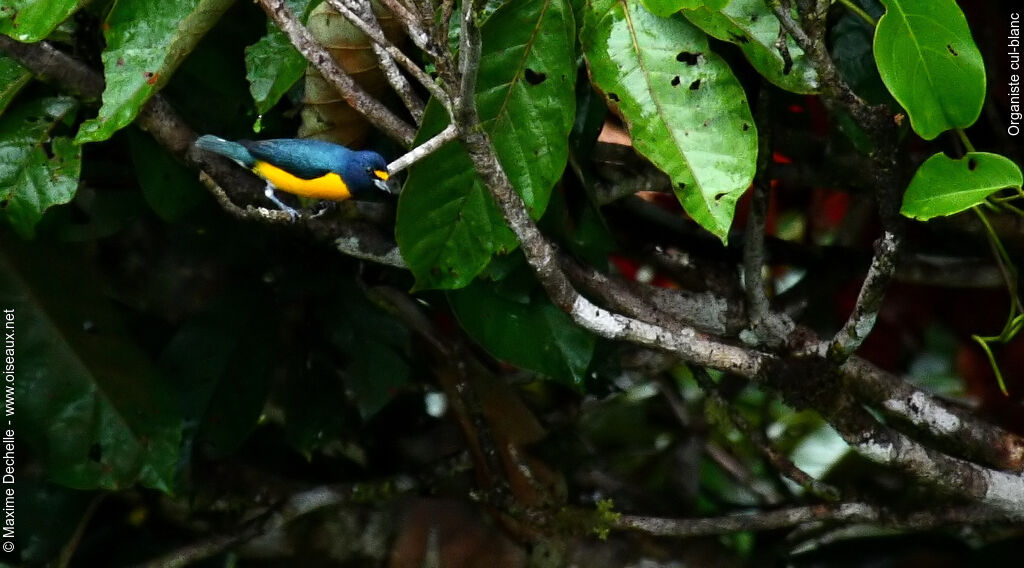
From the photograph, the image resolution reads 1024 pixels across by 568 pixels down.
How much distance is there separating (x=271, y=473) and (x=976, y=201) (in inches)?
56.2

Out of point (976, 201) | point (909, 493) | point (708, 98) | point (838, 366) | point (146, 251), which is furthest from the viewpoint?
point (146, 251)

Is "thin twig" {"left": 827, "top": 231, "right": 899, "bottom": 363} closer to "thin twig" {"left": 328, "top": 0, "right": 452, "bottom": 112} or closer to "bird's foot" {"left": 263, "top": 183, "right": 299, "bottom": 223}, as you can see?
"thin twig" {"left": 328, "top": 0, "right": 452, "bottom": 112}

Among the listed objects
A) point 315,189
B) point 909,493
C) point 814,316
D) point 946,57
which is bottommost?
point 909,493

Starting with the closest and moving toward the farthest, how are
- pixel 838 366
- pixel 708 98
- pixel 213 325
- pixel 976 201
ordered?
pixel 976 201 → pixel 708 98 → pixel 838 366 → pixel 213 325

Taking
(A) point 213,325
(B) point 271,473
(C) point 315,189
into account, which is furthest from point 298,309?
(C) point 315,189

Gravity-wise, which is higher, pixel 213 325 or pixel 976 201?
pixel 976 201

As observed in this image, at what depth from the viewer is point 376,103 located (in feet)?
3.83

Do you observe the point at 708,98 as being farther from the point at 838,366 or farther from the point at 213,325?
the point at 213,325

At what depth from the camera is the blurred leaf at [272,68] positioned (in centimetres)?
118

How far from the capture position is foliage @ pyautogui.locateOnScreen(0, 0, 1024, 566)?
113cm

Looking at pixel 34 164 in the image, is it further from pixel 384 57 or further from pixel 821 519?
pixel 821 519

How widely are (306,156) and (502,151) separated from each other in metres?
0.22

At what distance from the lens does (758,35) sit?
1.13m

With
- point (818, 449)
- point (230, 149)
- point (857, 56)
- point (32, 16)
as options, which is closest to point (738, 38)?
point (857, 56)
